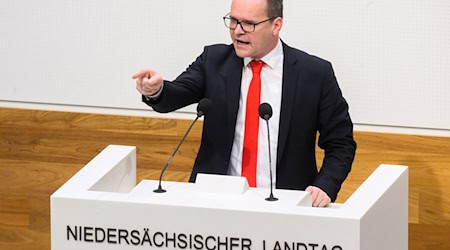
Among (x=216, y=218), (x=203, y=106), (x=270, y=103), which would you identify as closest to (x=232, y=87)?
(x=270, y=103)

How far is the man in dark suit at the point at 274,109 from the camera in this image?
208 cm

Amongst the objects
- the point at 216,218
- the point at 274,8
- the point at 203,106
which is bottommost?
the point at 216,218

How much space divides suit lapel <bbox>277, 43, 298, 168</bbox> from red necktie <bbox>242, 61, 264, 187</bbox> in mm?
43

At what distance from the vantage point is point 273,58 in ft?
6.95

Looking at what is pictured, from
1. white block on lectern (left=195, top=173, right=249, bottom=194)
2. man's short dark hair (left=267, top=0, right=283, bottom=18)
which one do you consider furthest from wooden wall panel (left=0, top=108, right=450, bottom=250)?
white block on lectern (left=195, top=173, right=249, bottom=194)

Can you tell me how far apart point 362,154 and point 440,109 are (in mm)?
206

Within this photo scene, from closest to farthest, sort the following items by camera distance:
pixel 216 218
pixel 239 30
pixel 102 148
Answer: pixel 216 218 → pixel 239 30 → pixel 102 148

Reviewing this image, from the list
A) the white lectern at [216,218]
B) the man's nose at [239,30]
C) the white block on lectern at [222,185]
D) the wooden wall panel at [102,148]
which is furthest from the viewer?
the wooden wall panel at [102,148]

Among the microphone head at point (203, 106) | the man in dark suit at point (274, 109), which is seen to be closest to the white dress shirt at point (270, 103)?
the man in dark suit at point (274, 109)

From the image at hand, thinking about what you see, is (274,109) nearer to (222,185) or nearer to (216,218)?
(222,185)

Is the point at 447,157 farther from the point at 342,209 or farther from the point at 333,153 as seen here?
the point at 342,209

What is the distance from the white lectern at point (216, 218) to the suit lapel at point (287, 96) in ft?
0.85

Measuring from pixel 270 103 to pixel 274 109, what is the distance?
13 mm

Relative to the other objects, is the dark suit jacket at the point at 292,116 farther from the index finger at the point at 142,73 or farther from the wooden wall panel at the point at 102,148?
the wooden wall panel at the point at 102,148
